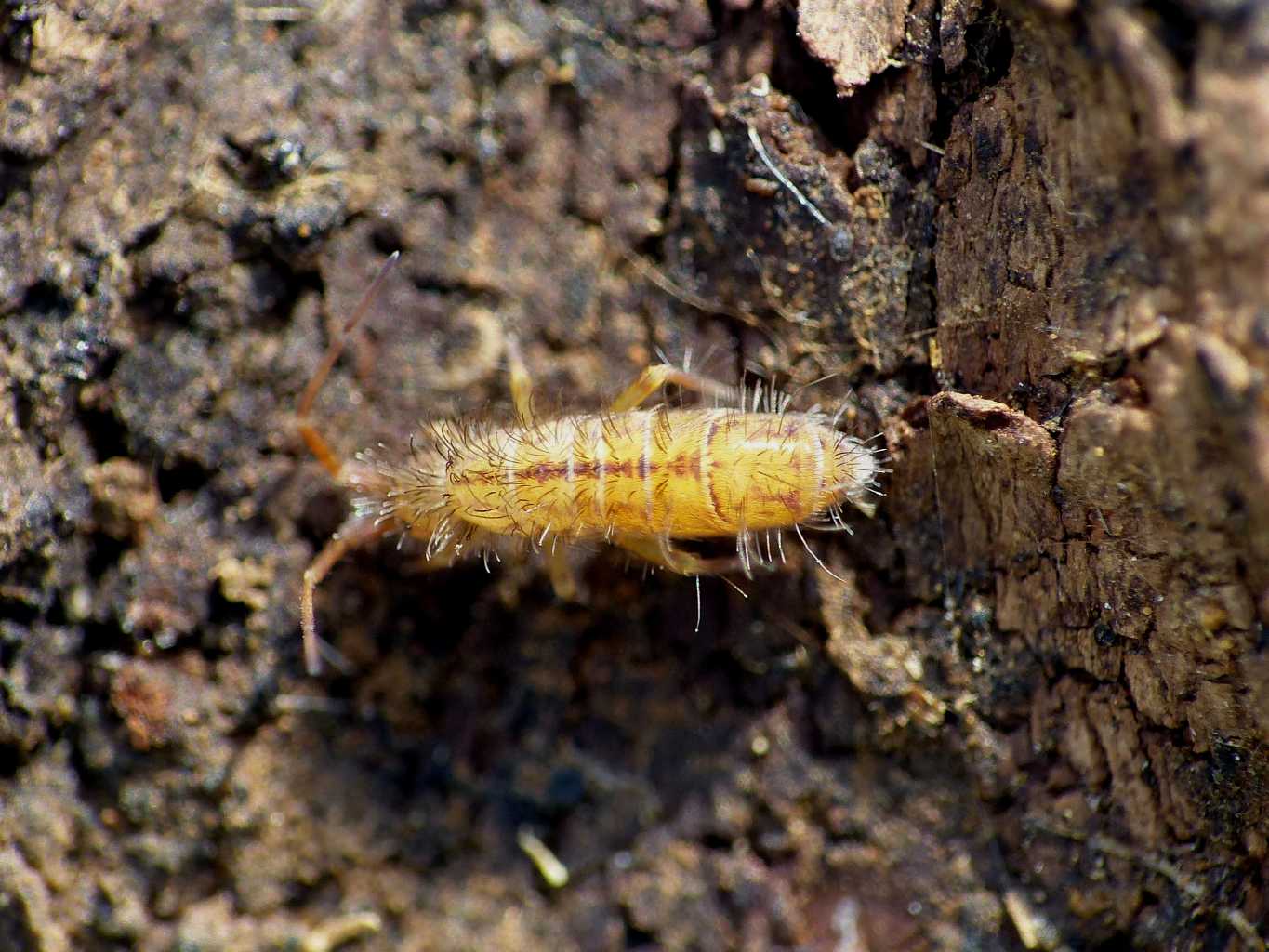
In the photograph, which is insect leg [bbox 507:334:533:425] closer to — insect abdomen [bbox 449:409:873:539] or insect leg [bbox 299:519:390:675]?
insect abdomen [bbox 449:409:873:539]

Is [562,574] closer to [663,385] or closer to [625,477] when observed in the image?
[625,477]

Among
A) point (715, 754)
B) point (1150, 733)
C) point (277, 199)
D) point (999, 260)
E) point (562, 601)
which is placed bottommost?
point (715, 754)

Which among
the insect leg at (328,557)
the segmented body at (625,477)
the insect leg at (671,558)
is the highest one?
the segmented body at (625,477)

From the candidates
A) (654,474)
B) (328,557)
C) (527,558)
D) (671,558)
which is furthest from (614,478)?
(328,557)

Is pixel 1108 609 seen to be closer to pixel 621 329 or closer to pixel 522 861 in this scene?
pixel 621 329

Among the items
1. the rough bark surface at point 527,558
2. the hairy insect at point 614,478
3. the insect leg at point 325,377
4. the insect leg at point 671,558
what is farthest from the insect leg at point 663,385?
the insect leg at point 325,377

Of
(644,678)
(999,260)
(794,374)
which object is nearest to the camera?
(999,260)

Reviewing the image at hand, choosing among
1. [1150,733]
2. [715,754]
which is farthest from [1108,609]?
[715,754]

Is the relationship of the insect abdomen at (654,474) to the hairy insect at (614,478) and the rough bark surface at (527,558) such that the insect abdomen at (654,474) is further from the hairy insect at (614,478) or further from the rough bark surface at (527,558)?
the rough bark surface at (527,558)
